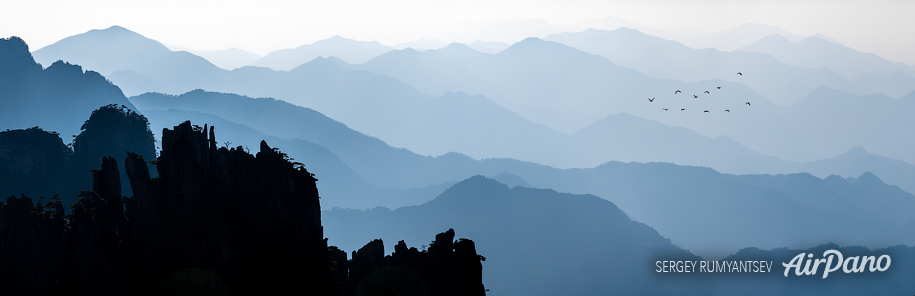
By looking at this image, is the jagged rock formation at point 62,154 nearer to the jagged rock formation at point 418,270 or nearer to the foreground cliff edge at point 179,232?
the foreground cliff edge at point 179,232

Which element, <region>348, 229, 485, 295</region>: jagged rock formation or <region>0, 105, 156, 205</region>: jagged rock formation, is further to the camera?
<region>0, 105, 156, 205</region>: jagged rock formation

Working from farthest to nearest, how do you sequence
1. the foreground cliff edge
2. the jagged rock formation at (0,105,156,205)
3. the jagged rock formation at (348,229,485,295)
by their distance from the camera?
the jagged rock formation at (0,105,156,205), the jagged rock formation at (348,229,485,295), the foreground cliff edge

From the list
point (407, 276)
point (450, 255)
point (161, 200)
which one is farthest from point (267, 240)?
point (450, 255)

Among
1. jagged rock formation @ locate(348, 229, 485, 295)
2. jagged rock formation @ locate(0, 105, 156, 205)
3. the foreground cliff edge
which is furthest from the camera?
jagged rock formation @ locate(0, 105, 156, 205)

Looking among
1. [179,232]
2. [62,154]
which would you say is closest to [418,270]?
[179,232]

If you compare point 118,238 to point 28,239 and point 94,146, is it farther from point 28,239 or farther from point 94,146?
point 94,146

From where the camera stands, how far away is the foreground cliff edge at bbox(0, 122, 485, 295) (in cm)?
5809

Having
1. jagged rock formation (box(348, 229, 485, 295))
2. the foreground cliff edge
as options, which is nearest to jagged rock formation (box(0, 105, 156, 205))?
the foreground cliff edge

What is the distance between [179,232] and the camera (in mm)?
59781

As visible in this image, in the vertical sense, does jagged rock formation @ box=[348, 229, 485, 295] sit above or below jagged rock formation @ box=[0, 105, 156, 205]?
below

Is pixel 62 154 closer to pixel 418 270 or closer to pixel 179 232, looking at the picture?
pixel 179 232

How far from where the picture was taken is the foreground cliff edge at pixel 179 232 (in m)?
58.1

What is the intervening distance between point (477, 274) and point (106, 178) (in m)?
40.4

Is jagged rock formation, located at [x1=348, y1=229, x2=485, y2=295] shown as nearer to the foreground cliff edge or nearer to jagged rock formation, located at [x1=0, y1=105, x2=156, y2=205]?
the foreground cliff edge
